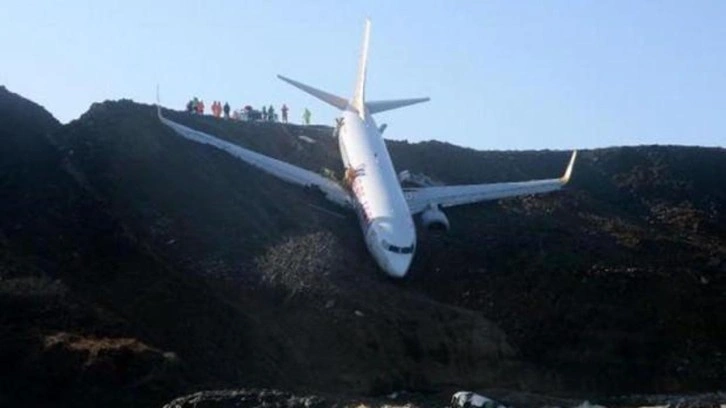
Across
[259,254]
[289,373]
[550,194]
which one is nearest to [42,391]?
[289,373]

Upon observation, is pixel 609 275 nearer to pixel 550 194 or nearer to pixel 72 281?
pixel 550 194

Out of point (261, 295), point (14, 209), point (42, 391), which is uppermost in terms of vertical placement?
point (14, 209)

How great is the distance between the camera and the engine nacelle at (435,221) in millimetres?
51375

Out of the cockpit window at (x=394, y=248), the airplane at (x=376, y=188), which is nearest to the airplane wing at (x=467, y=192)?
the airplane at (x=376, y=188)

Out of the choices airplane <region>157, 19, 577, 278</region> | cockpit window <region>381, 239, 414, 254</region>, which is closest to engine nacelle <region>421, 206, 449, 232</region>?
airplane <region>157, 19, 577, 278</region>

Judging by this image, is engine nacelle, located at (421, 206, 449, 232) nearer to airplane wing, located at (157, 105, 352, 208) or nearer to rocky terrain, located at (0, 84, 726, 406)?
rocky terrain, located at (0, 84, 726, 406)

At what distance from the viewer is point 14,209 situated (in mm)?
40469

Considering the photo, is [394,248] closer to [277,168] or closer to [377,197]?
[377,197]

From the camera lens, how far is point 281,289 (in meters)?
41.2

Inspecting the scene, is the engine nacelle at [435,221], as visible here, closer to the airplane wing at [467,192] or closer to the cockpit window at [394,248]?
the airplane wing at [467,192]

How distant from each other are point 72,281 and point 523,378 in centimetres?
Answer: 1426

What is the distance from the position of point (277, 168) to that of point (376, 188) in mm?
5264

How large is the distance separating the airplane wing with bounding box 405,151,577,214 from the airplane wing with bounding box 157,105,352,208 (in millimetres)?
3048

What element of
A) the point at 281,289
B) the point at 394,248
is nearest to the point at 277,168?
the point at 394,248
